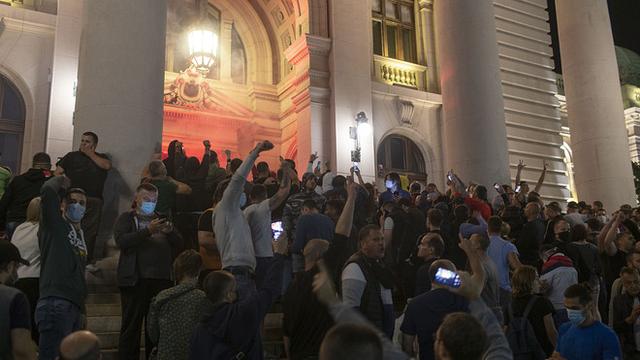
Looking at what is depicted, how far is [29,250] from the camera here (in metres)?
5.72

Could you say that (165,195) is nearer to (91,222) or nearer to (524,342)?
(91,222)

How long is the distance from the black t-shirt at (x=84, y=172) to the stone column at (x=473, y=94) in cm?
971

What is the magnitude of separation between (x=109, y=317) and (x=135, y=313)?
1.04 m

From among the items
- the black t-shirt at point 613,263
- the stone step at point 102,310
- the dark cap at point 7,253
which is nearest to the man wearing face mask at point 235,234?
the stone step at point 102,310

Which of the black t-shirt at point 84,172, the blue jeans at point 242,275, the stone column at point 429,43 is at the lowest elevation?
the blue jeans at point 242,275

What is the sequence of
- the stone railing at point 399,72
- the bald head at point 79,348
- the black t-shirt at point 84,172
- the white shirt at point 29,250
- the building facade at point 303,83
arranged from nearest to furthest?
1. the bald head at point 79,348
2. the white shirt at point 29,250
3. the black t-shirt at point 84,172
4. the building facade at point 303,83
5. the stone railing at point 399,72

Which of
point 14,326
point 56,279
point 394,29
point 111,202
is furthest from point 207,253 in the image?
point 394,29

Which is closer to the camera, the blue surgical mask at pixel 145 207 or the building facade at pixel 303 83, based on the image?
the blue surgical mask at pixel 145 207

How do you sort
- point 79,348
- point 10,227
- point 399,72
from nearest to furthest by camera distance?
point 79,348, point 10,227, point 399,72

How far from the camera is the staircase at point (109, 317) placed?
638 cm

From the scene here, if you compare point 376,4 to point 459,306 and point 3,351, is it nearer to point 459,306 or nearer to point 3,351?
point 459,306

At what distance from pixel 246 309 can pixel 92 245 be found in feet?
14.3

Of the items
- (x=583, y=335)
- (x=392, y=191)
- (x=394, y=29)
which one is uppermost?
(x=394, y=29)

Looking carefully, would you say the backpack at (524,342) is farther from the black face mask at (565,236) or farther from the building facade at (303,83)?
the building facade at (303,83)
